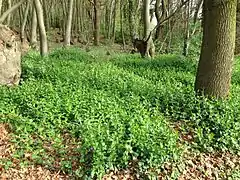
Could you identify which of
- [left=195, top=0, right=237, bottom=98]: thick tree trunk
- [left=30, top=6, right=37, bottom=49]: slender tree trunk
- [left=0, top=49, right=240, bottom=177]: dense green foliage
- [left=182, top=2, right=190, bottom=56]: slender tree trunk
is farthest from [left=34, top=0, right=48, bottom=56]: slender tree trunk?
[left=195, top=0, right=237, bottom=98]: thick tree trunk

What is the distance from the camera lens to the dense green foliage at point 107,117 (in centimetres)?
515

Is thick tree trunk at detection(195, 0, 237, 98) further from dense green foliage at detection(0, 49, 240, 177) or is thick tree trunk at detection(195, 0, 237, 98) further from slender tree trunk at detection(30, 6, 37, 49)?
slender tree trunk at detection(30, 6, 37, 49)

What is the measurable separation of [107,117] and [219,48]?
288 cm

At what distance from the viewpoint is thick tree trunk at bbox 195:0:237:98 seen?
7379mm

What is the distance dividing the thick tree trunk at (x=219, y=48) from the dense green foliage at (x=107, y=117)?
0.35 meters

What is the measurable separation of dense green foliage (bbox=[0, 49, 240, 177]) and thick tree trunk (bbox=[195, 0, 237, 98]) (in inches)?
13.9

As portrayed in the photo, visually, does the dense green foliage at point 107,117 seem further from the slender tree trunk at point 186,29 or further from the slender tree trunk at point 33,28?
the slender tree trunk at point 33,28

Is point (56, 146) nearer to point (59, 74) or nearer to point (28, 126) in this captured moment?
point (28, 126)

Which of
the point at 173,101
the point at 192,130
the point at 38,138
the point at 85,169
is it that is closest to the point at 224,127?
the point at 192,130

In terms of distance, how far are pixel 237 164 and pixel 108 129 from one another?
226 cm

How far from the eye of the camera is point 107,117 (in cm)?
608

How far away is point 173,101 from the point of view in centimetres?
722

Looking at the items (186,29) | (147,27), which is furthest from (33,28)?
(186,29)

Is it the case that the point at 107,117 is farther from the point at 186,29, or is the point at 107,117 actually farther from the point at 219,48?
the point at 186,29
